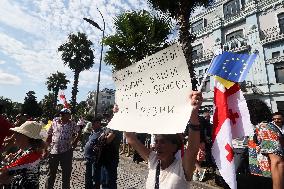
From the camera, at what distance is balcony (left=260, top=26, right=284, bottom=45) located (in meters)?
25.2

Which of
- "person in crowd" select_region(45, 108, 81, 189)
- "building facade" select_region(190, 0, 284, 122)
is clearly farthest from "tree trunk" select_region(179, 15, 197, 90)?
"building facade" select_region(190, 0, 284, 122)

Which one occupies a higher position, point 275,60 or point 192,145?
point 275,60

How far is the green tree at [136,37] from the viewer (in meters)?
17.0

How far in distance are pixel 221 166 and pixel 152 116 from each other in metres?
0.63

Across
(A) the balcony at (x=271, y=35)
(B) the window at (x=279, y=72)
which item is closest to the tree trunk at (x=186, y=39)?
(A) the balcony at (x=271, y=35)

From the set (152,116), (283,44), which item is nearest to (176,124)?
(152,116)

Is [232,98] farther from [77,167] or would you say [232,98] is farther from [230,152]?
[77,167]

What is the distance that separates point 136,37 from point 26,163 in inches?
579

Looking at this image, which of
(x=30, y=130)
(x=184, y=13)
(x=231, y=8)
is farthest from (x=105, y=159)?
(x=231, y=8)

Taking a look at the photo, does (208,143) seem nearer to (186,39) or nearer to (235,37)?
(186,39)

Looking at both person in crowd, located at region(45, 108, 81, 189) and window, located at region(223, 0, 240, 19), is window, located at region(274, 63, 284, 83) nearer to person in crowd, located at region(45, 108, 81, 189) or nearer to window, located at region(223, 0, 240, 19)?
window, located at region(223, 0, 240, 19)

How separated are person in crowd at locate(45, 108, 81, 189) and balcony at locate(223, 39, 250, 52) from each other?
24655mm

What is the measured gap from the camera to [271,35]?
84.9 ft

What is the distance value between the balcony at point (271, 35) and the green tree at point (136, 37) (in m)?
12.8
